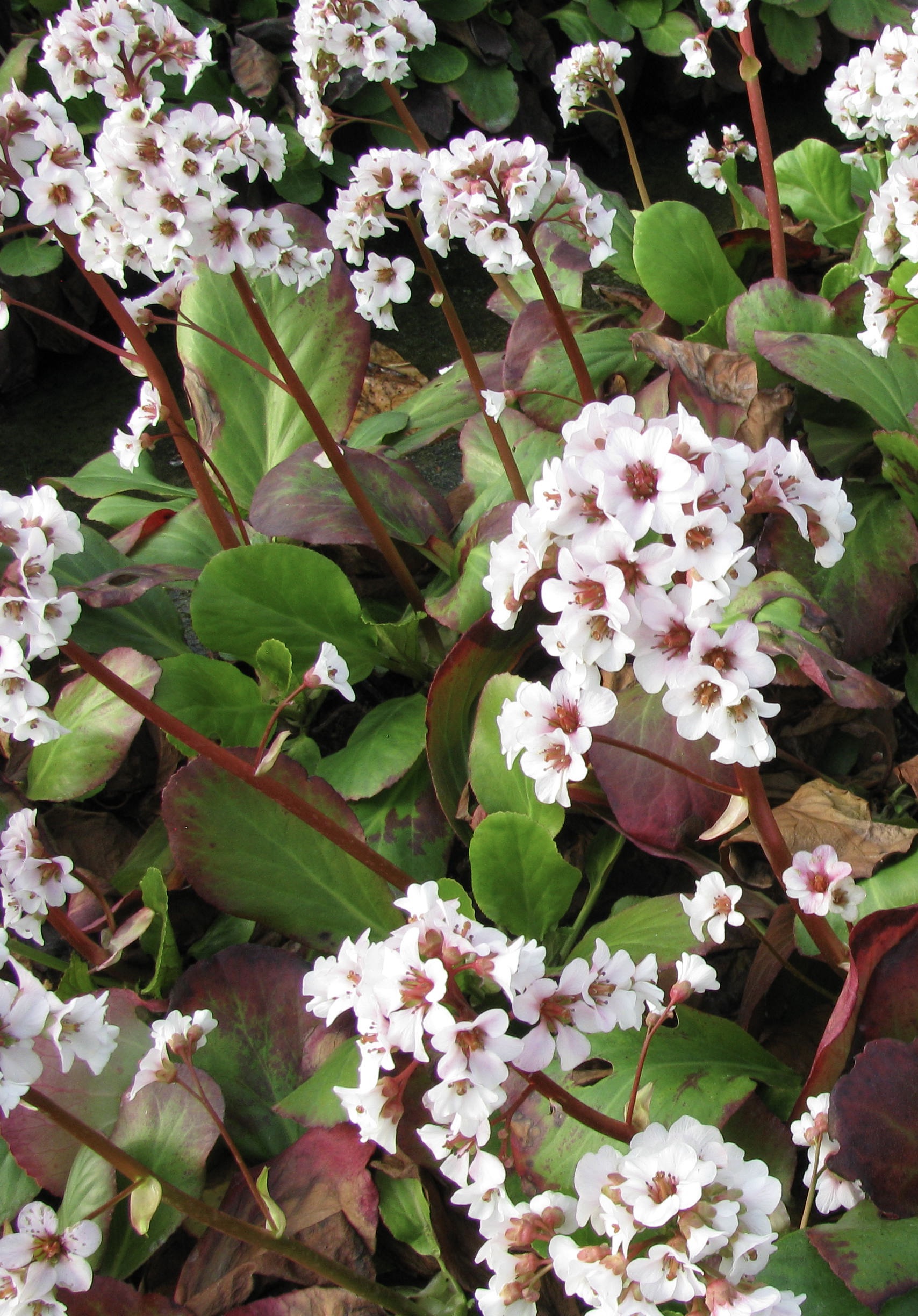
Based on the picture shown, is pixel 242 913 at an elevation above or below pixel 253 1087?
above

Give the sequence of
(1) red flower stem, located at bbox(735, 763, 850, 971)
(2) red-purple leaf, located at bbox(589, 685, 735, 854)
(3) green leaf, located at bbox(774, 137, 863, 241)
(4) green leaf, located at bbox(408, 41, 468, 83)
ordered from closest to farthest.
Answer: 1. (1) red flower stem, located at bbox(735, 763, 850, 971)
2. (2) red-purple leaf, located at bbox(589, 685, 735, 854)
3. (3) green leaf, located at bbox(774, 137, 863, 241)
4. (4) green leaf, located at bbox(408, 41, 468, 83)

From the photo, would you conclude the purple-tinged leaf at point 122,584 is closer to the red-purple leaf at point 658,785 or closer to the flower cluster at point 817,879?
the red-purple leaf at point 658,785

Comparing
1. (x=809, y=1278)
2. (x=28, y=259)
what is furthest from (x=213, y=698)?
(x=28, y=259)

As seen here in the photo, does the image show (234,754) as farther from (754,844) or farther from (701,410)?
(701,410)

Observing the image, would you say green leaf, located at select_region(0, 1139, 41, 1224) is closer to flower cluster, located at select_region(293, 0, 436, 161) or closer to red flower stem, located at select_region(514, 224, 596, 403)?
red flower stem, located at select_region(514, 224, 596, 403)

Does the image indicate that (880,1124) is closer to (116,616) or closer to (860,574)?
A: (860,574)

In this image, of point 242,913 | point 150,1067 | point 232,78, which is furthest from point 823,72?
point 150,1067

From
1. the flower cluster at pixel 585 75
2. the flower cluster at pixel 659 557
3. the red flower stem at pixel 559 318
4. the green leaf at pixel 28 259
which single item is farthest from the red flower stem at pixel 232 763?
the green leaf at pixel 28 259

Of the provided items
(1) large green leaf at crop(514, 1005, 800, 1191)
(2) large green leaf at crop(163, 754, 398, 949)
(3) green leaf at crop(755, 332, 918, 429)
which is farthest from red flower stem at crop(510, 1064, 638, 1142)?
(3) green leaf at crop(755, 332, 918, 429)
